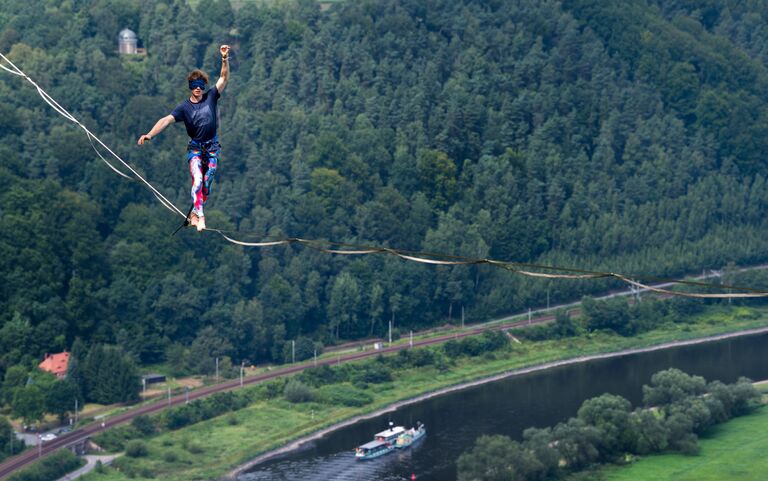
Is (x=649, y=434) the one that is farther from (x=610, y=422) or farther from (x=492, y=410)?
(x=492, y=410)

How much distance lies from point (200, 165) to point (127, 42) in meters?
85.7

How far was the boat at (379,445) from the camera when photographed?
229ft

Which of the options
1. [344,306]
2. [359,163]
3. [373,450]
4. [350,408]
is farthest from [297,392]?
[359,163]

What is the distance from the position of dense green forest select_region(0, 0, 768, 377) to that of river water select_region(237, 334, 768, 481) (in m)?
9.58

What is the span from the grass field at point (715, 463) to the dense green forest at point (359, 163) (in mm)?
25364

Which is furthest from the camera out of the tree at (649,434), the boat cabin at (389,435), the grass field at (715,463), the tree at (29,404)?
the boat cabin at (389,435)

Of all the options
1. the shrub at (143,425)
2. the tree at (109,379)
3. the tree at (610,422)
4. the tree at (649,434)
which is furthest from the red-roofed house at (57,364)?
the tree at (649,434)

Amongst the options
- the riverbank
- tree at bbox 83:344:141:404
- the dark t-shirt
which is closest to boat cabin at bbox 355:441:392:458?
the riverbank

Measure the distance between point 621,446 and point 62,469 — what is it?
25901mm

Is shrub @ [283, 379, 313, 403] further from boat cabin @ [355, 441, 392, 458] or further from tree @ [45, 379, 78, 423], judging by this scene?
tree @ [45, 379, 78, 423]

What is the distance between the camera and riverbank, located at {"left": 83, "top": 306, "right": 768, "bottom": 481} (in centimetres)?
6831

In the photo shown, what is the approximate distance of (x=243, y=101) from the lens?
340 feet

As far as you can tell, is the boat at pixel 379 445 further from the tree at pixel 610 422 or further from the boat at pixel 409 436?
the tree at pixel 610 422

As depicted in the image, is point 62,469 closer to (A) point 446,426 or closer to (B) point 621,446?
(A) point 446,426
